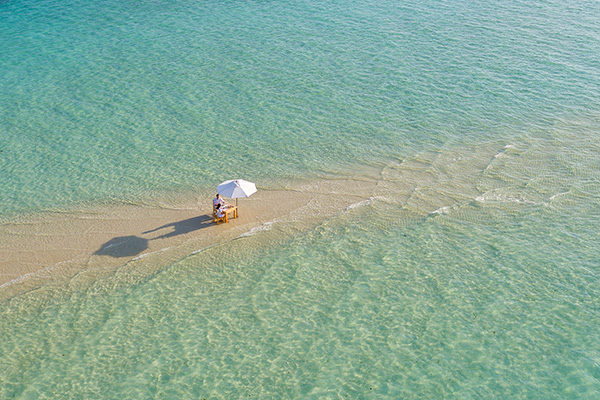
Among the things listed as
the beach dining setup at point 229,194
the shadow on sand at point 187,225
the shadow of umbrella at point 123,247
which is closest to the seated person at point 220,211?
the beach dining setup at point 229,194

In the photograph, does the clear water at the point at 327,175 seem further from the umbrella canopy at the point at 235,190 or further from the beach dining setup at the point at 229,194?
the umbrella canopy at the point at 235,190

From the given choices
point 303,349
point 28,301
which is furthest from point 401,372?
point 28,301

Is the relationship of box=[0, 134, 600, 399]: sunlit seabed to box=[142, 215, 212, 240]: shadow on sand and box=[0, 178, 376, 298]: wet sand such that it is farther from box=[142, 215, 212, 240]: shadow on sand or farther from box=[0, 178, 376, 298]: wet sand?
box=[142, 215, 212, 240]: shadow on sand

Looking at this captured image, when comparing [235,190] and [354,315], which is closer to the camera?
[354,315]

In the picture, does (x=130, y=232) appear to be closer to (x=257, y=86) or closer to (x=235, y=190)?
(x=235, y=190)

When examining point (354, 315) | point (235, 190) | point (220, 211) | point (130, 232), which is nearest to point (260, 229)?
point (220, 211)

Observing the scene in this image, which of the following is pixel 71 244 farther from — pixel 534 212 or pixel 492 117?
pixel 492 117
